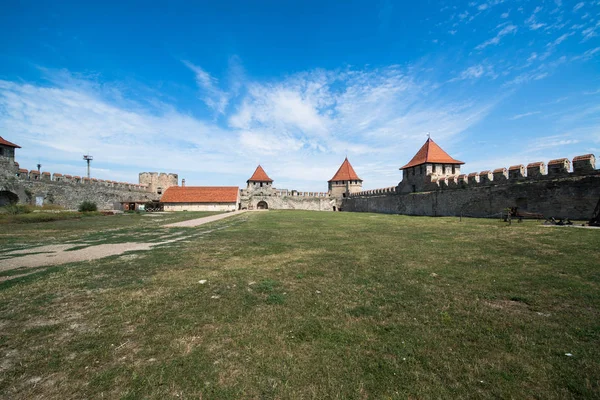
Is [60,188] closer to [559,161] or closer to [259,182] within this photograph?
[259,182]

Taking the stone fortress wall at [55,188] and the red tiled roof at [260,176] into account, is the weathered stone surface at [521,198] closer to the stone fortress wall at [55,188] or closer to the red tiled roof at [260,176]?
the red tiled roof at [260,176]

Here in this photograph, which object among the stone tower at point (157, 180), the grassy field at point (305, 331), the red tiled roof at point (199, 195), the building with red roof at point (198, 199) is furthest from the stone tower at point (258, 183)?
the grassy field at point (305, 331)

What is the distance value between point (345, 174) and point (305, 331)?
178ft

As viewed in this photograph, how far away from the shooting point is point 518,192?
59.4 ft

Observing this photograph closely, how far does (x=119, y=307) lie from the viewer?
11.5 ft

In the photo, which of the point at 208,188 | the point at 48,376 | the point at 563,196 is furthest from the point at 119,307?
the point at 208,188

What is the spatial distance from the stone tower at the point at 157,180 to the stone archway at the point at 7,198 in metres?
24.9

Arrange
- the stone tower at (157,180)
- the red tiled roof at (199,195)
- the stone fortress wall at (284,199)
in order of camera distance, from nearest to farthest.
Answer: the red tiled roof at (199,195)
the stone tower at (157,180)
the stone fortress wall at (284,199)

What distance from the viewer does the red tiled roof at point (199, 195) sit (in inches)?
1703

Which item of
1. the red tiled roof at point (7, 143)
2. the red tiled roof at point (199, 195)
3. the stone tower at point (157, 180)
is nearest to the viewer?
the red tiled roof at point (7, 143)

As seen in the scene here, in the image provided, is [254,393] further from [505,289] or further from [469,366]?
[505,289]

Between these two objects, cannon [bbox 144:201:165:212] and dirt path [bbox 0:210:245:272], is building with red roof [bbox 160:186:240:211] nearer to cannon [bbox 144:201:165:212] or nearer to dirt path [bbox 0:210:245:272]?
cannon [bbox 144:201:165:212]

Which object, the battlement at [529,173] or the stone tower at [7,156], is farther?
the stone tower at [7,156]

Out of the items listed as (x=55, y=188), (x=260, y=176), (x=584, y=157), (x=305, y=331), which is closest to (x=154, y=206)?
(x=55, y=188)
